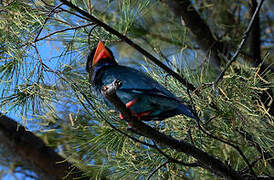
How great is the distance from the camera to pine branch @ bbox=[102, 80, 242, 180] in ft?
2.78

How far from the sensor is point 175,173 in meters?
1.30

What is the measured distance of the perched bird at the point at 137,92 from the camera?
92cm

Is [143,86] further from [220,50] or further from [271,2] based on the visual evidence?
→ [271,2]

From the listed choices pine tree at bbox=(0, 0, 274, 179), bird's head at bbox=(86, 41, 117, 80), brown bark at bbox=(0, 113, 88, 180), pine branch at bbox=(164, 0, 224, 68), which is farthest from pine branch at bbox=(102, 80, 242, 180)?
pine branch at bbox=(164, 0, 224, 68)

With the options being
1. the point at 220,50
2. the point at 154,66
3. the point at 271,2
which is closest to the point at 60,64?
the point at 154,66

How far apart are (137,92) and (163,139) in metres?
0.12

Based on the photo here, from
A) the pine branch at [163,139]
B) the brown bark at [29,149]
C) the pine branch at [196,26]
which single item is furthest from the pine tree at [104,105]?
the pine branch at [196,26]

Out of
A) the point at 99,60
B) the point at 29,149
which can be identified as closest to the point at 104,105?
the point at 99,60

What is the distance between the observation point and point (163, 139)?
936 mm

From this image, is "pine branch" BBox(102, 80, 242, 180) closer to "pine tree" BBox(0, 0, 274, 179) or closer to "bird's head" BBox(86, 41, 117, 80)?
"pine tree" BBox(0, 0, 274, 179)

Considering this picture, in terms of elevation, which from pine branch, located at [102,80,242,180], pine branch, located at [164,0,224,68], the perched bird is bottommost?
pine branch, located at [102,80,242,180]

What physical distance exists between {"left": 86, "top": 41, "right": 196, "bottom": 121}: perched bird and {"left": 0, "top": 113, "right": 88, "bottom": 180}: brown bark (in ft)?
2.58

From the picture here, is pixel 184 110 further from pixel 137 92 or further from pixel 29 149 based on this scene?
pixel 29 149

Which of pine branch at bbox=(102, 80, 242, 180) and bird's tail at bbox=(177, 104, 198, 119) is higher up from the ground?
bird's tail at bbox=(177, 104, 198, 119)
